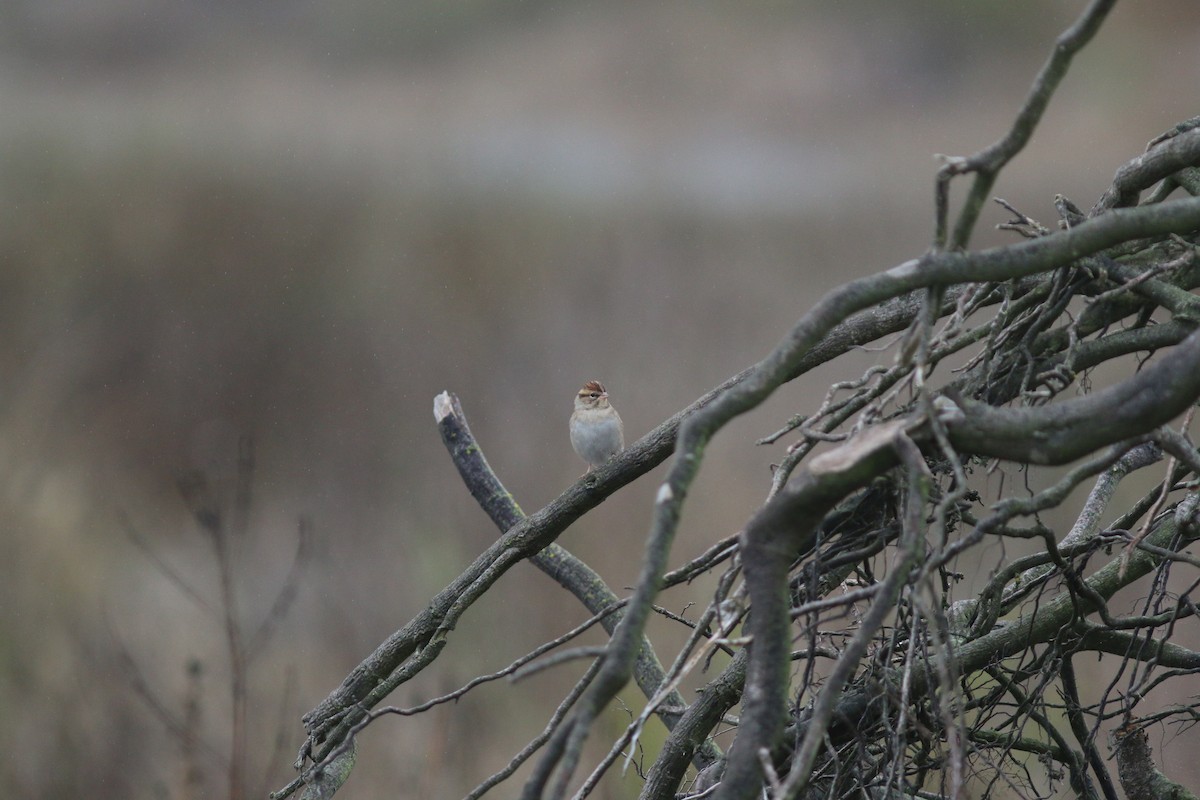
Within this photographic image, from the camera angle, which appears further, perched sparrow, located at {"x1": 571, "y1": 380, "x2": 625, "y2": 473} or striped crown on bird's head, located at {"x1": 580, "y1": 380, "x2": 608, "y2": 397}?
striped crown on bird's head, located at {"x1": 580, "y1": 380, "x2": 608, "y2": 397}

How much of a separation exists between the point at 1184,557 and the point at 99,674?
397 centimetres

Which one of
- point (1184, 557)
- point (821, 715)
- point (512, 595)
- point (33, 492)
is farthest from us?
point (512, 595)

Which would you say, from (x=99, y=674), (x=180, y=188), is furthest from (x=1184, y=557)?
(x=180, y=188)

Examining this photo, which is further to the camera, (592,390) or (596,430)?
(592,390)

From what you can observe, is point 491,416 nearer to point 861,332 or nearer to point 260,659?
point 260,659

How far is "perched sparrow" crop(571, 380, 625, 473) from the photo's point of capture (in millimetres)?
3012

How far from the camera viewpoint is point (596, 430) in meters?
3.02

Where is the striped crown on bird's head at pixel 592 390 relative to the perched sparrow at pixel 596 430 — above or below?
above

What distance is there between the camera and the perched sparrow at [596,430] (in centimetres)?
301

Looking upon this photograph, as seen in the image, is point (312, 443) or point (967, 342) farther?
point (312, 443)

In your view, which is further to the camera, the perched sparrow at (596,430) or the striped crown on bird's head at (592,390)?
the striped crown on bird's head at (592,390)

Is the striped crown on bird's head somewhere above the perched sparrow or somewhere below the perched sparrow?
above

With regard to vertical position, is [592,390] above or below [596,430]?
above

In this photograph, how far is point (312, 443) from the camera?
4.73m
